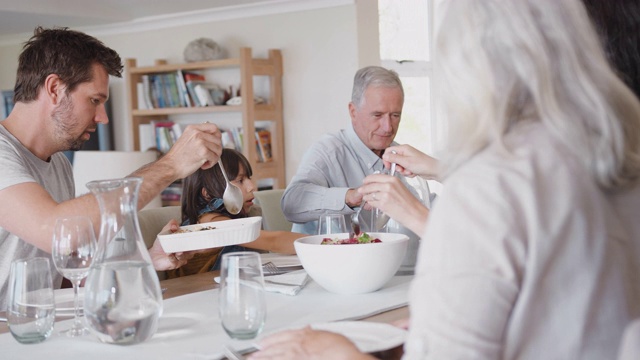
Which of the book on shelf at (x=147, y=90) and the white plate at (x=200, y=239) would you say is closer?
the white plate at (x=200, y=239)

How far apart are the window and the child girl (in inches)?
138

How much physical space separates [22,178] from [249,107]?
3564 mm

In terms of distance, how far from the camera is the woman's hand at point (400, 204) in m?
1.72

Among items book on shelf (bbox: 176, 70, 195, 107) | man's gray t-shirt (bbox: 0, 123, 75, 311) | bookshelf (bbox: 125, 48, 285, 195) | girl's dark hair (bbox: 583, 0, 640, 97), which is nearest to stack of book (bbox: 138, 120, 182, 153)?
bookshelf (bbox: 125, 48, 285, 195)

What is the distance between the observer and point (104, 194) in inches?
52.7

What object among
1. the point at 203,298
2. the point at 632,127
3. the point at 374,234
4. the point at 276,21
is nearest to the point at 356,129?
the point at 374,234

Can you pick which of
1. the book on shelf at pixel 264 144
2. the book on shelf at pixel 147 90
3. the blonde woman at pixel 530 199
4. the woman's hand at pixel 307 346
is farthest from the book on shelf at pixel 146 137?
the blonde woman at pixel 530 199

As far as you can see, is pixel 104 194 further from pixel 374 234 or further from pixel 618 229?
pixel 618 229

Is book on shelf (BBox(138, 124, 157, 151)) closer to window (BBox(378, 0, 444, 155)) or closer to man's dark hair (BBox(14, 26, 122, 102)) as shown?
window (BBox(378, 0, 444, 155))

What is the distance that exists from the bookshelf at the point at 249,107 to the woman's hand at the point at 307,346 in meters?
4.38

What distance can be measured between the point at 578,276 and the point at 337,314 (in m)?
0.70

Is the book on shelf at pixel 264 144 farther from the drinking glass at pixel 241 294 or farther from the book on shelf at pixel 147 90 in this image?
the drinking glass at pixel 241 294

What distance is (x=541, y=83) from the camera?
90 centimetres

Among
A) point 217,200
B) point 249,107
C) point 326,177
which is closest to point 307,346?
point 217,200
